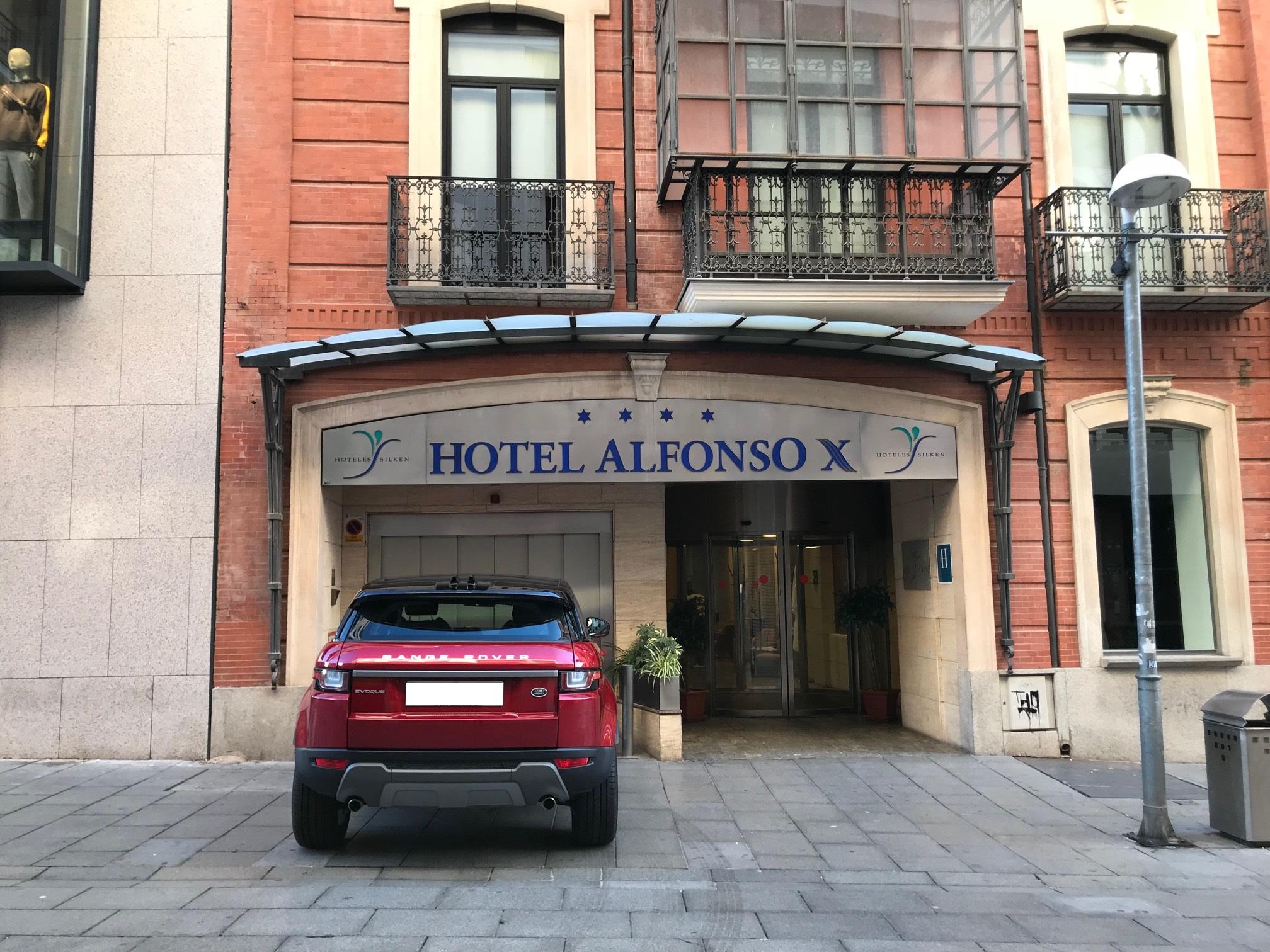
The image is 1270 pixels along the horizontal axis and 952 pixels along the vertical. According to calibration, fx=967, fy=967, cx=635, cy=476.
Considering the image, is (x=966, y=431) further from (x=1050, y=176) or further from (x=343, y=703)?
(x=343, y=703)

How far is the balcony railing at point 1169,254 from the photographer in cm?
1030

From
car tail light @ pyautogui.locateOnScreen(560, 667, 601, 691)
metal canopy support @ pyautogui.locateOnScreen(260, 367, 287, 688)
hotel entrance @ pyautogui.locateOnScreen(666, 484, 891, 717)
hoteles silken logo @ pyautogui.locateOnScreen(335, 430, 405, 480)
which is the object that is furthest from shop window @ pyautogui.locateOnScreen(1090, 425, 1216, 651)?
metal canopy support @ pyautogui.locateOnScreen(260, 367, 287, 688)

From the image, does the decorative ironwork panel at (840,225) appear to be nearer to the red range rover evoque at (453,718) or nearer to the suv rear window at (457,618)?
the suv rear window at (457,618)

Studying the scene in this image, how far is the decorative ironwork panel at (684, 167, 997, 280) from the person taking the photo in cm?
971

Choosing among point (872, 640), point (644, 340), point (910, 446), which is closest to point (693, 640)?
point (872, 640)

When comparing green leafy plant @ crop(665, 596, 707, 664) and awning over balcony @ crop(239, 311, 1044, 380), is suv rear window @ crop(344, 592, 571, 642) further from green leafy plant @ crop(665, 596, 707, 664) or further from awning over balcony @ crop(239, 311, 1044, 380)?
green leafy plant @ crop(665, 596, 707, 664)

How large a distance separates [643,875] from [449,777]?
138 cm

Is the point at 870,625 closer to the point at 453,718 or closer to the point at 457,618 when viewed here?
the point at 457,618

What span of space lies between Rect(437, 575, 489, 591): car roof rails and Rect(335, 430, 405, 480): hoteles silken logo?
12.5ft

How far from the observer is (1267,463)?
10.6 m

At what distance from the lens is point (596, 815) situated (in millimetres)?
6301

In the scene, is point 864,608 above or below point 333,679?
above

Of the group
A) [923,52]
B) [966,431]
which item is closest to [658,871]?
[966,431]

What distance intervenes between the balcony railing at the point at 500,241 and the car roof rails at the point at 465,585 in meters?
4.28
